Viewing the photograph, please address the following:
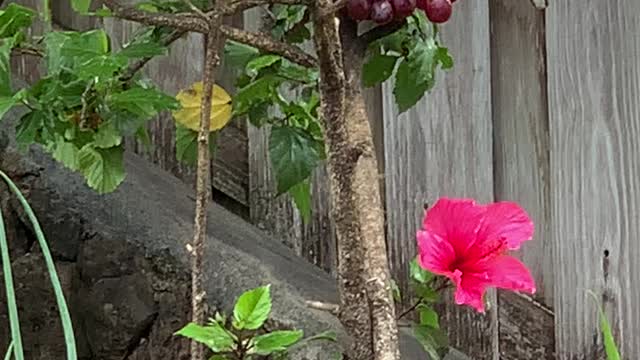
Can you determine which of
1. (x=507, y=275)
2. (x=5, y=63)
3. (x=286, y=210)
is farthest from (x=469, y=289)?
(x=286, y=210)

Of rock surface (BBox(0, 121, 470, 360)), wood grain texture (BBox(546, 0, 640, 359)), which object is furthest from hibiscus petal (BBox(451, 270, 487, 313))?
wood grain texture (BBox(546, 0, 640, 359))

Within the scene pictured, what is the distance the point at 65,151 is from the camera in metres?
1.31

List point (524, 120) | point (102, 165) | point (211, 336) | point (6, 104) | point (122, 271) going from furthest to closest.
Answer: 1. point (524, 120)
2. point (122, 271)
3. point (102, 165)
4. point (6, 104)
5. point (211, 336)

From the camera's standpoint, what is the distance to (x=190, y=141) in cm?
151

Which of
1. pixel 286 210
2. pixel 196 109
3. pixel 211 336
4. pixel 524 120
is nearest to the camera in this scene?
pixel 211 336

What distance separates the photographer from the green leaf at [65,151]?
4.28 ft

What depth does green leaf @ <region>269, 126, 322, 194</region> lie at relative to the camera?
1.41m

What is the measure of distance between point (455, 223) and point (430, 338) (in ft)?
0.88

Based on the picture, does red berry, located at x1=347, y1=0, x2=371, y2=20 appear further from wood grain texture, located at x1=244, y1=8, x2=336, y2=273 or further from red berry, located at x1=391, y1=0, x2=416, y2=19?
wood grain texture, located at x1=244, y1=8, x2=336, y2=273

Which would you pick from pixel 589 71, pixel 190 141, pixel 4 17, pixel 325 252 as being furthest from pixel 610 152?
pixel 4 17

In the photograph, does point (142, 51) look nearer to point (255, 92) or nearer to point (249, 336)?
point (255, 92)

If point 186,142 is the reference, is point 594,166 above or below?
below

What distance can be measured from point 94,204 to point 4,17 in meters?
0.53

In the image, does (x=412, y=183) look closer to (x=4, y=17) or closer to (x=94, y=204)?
(x=94, y=204)
